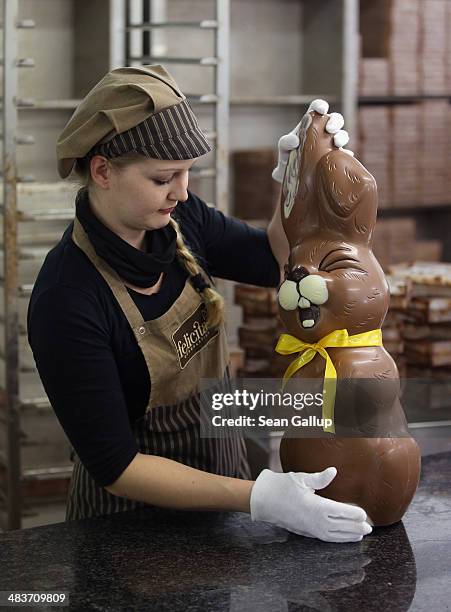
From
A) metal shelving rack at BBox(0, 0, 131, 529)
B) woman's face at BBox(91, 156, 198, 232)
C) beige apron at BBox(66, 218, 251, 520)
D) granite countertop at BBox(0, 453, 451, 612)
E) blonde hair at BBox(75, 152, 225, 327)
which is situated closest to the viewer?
granite countertop at BBox(0, 453, 451, 612)

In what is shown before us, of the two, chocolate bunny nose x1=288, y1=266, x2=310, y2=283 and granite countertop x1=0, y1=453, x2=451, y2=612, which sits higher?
chocolate bunny nose x1=288, y1=266, x2=310, y2=283

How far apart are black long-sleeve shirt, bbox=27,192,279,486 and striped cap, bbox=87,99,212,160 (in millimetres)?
225

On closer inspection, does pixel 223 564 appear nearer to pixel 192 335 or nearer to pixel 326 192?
pixel 192 335

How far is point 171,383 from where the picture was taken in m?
1.89

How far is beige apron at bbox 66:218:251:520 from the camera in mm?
1829

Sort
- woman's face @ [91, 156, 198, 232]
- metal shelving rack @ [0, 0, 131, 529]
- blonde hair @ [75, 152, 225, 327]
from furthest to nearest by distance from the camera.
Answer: metal shelving rack @ [0, 0, 131, 529], blonde hair @ [75, 152, 225, 327], woman's face @ [91, 156, 198, 232]

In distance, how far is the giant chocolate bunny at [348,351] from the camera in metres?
1.64

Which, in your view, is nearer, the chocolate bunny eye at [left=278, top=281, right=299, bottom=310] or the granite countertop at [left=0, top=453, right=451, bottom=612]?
the granite countertop at [left=0, top=453, right=451, bottom=612]

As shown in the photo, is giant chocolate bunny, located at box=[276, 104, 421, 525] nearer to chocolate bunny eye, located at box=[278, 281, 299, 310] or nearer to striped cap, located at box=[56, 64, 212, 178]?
chocolate bunny eye, located at box=[278, 281, 299, 310]

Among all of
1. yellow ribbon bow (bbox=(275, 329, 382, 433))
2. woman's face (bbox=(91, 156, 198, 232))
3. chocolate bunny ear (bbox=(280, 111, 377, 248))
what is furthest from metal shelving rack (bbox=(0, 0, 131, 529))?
yellow ribbon bow (bbox=(275, 329, 382, 433))

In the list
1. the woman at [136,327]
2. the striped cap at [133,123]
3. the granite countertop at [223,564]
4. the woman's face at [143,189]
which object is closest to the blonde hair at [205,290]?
the woman at [136,327]

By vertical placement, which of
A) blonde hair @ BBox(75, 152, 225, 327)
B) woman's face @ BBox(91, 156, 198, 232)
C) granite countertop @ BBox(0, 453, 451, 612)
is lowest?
granite countertop @ BBox(0, 453, 451, 612)

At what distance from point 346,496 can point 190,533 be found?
274mm

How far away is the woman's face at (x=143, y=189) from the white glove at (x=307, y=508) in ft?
1.62
